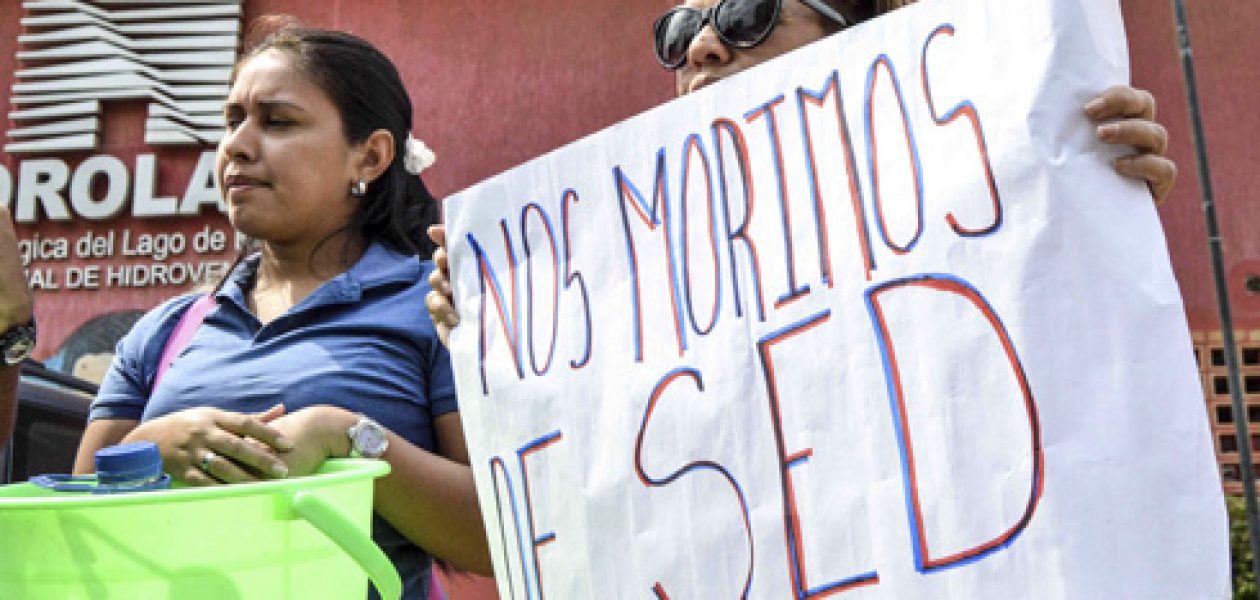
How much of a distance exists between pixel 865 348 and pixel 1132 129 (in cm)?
21

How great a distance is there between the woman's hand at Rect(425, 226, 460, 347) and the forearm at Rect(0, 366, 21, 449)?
22.7 inches

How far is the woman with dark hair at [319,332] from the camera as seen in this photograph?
0.88 meters

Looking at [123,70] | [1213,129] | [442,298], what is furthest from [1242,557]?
[123,70]

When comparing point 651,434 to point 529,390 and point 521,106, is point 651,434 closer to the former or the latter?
point 529,390

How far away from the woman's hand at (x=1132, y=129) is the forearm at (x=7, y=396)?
1.18 metres

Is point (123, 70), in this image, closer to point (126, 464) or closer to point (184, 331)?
point (184, 331)

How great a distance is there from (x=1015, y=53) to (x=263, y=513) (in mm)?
536

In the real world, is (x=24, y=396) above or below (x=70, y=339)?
below

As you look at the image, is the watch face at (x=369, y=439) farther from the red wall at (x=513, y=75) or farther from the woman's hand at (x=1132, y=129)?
the red wall at (x=513, y=75)

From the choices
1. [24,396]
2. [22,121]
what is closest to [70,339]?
[22,121]

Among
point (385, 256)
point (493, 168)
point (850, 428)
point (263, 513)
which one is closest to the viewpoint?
point (263, 513)

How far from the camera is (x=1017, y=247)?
661 mm

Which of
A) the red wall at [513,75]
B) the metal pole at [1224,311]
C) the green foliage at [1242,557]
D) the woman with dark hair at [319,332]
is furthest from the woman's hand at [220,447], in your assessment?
the red wall at [513,75]

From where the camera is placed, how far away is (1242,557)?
500 centimetres
